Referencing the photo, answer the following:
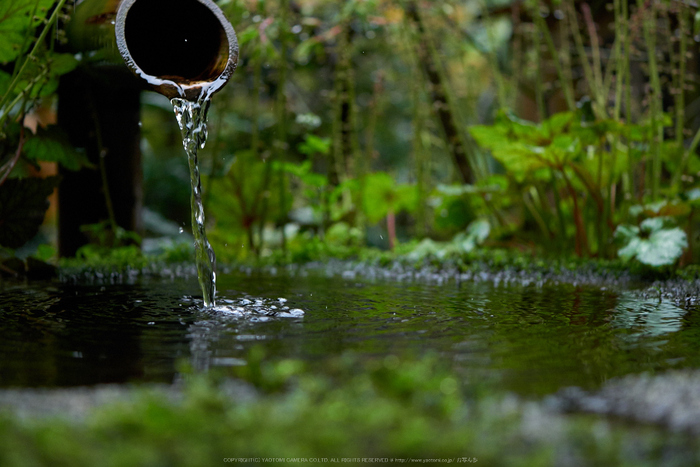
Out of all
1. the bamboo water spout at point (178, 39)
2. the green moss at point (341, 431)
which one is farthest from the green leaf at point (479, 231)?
the green moss at point (341, 431)

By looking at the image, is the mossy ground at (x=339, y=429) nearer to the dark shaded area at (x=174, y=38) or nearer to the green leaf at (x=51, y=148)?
the dark shaded area at (x=174, y=38)

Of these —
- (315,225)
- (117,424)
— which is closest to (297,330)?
(117,424)

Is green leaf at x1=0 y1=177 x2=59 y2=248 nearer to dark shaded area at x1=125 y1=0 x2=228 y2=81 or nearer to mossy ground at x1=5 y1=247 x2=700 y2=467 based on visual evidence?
dark shaded area at x1=125 y1=0 x2=228 y2=81

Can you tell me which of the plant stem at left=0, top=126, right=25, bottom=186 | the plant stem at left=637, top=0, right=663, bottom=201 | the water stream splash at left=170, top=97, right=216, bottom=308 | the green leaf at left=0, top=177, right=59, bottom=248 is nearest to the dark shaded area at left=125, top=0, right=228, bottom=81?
the water stream splash at left=170, top=97, right=216, bottom=308

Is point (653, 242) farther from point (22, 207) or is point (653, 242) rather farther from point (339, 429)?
point (22, 207)

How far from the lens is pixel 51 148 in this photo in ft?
9.69

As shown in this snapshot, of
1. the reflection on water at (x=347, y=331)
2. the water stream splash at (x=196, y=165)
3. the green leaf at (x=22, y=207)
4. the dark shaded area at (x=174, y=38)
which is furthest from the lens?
the green leaf at (x=22, y=207)

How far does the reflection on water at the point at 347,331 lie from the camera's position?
1.32 meters

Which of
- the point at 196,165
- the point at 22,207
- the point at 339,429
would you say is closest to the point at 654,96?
the point at 196,165

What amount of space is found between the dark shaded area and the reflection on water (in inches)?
37.2

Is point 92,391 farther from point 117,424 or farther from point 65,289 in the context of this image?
point 65,289

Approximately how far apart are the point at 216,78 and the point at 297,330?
4.05 feet

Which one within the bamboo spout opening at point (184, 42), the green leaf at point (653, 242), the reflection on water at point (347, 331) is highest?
the bamboo spout opening at point (184, 42)

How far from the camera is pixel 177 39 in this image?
269cm
